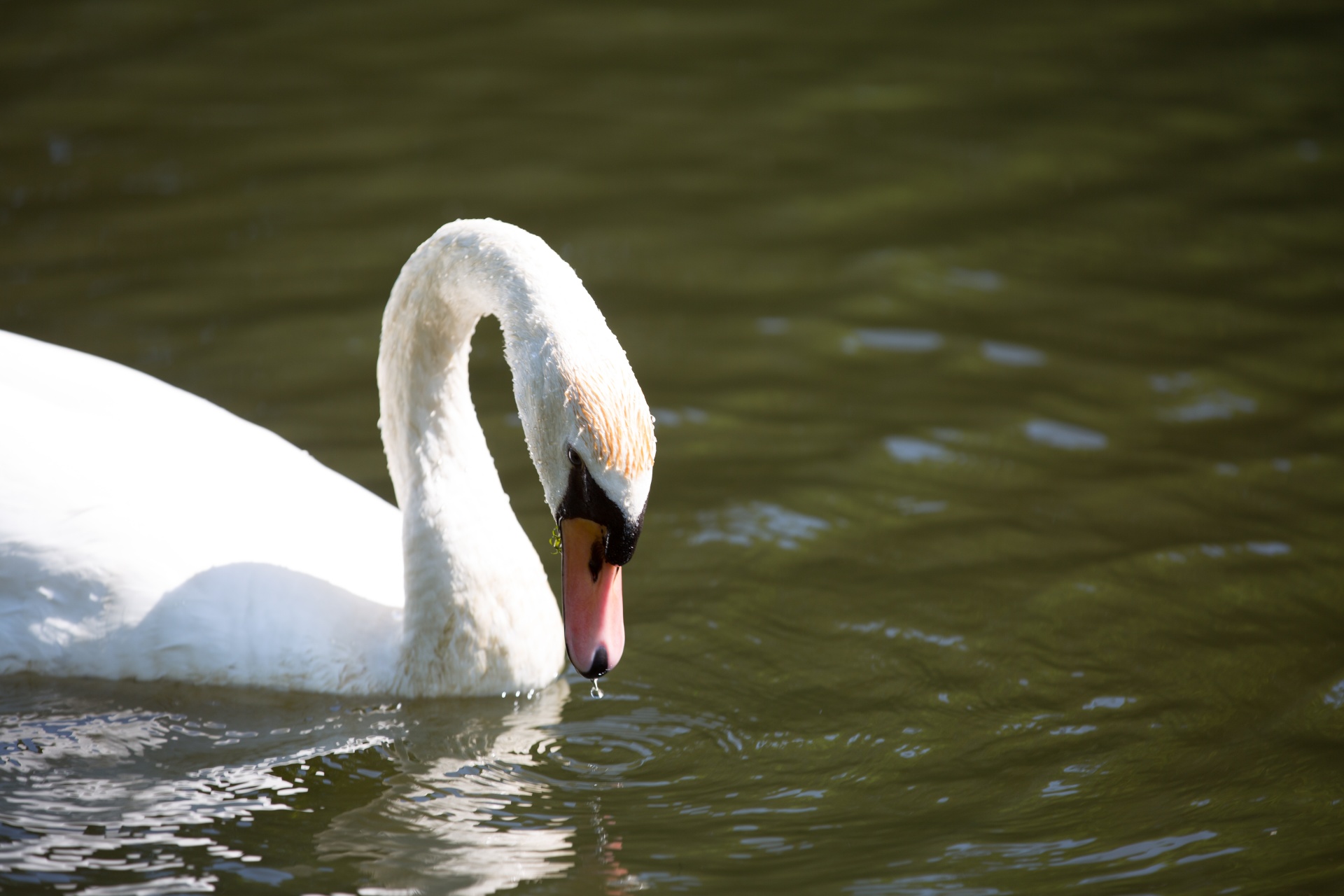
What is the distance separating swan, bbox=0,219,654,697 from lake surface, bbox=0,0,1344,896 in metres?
0.18

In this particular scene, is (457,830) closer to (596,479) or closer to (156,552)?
(596,479)

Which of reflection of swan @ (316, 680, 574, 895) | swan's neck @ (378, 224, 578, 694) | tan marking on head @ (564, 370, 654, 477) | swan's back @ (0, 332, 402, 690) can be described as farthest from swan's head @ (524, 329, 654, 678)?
swan's back @ (0, 332, 402, 690)

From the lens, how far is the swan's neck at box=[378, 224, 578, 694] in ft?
17.4

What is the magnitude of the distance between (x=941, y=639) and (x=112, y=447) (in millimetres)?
3014

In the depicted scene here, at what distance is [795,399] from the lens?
25.0 feet

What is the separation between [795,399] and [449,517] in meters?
2.64

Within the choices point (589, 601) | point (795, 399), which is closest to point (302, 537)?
point (589, 601)

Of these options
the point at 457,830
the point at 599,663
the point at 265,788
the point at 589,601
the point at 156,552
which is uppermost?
the point at 156,552

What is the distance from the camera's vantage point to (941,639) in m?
5.91

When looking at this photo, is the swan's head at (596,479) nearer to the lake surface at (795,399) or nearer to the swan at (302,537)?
the swan at (302,537)

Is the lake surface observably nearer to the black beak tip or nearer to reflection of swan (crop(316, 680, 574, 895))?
reflection of swan (crop(316, 680, 574, 895))

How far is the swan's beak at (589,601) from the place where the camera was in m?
A: 4.77

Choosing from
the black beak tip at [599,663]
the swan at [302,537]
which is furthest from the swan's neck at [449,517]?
the black beak tip at [599,663]

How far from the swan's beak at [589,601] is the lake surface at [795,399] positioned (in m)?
0.46
